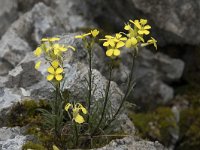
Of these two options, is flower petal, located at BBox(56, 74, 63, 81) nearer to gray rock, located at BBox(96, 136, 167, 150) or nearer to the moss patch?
gray rock, located at BBox(96, 136, 167, 150)

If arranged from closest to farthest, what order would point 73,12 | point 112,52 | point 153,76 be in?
point 112,52 < point 153,76 < point 73,12

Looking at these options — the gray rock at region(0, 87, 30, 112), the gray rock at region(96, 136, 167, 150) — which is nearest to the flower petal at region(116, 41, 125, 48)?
the gray rock at region(96, 136, 167, 150)

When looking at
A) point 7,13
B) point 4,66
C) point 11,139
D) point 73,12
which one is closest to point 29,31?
point 4,66

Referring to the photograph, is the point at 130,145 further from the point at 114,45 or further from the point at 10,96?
the point at 10,96

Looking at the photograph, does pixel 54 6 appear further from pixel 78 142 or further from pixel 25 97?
pixel 78 142

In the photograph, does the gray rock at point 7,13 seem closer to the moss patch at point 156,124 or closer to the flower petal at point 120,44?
the moss patch at point 156,124

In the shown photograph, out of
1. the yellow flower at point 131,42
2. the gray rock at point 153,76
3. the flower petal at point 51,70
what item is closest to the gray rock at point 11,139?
the flower petal at point 51,70

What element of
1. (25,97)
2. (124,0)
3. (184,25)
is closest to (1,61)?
(25,97)

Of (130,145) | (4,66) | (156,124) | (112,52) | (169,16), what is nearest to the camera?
(112,52)
